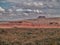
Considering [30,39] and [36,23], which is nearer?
[30,39]

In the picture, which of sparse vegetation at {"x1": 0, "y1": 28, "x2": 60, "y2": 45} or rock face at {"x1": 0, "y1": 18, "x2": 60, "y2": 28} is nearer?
sparse vegetation at {"x1": 0, "y1": 28, "x2": 60, "y2": 45}

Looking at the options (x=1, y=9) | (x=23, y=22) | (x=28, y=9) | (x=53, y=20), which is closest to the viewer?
(x=1, y=9)

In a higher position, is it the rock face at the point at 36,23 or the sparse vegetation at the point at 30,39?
the sparse vegetation at the point at 30,39

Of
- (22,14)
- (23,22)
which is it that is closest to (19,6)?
(22,14)

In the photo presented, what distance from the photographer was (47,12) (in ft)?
117

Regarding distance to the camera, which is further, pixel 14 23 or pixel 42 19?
pixel 42 19

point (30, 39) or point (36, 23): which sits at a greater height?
point (30, 39)

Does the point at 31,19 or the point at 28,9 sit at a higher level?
the point at 28,9

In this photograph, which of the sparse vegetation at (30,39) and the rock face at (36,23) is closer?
the sparse vegetation at (30,39)

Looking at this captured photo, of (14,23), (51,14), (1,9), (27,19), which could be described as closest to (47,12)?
(51,14)

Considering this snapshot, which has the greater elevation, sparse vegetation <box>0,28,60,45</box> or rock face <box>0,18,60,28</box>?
sparse vegetation <box>0,28,60,45</box>

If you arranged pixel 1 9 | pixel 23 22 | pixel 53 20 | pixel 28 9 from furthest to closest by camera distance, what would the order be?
pixel 53 20 → pixel 23 22 → pixel 28 9 → pixel 1 9

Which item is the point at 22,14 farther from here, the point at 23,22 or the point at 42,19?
the point at 42,19

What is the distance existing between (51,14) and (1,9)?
974 cm
